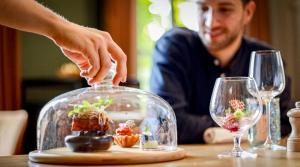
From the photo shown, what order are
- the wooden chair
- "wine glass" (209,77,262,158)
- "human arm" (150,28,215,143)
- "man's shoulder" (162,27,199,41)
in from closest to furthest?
"wine glass" (209,77,262,158) < the wooden chair < "human arm" (150,28,215,143) < "man's shoulder" (162,27,199,41)

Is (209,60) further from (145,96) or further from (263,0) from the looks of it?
(263,0)

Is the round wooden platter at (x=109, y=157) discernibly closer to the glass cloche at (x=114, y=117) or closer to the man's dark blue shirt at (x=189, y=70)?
the glass cloche at (x=114, y=117)

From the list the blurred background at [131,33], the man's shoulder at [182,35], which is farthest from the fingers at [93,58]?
the blurred background at [131,33]

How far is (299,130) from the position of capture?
1478 millimetres

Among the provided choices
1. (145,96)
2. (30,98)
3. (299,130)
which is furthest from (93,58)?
(30,98)

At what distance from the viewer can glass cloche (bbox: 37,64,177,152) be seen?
4.60ft

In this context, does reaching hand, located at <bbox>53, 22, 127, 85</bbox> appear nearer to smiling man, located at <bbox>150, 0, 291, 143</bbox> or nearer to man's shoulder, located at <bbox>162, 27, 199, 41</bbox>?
smiling man, located at <bbox>150, 0, 291, 143</bbox>

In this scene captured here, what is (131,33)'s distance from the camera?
4820 millimetres

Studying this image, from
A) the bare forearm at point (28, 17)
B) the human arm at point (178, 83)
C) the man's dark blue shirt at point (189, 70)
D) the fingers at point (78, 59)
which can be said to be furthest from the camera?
the man's dark blue shirt at point (189, 70)

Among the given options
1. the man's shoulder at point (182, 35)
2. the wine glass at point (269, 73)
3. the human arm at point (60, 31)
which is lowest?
the wine glass at point (269, 73)

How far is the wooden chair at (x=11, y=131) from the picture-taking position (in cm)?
189

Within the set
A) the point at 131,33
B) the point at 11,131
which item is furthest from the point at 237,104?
the point at 131,33

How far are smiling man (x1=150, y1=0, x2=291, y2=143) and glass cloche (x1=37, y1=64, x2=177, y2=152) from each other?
74 centimetres

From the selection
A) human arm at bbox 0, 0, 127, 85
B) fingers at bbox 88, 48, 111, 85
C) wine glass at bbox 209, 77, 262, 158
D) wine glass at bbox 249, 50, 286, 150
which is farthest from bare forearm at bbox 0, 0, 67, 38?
wine glass at bbox 249, 50, 286, 150
